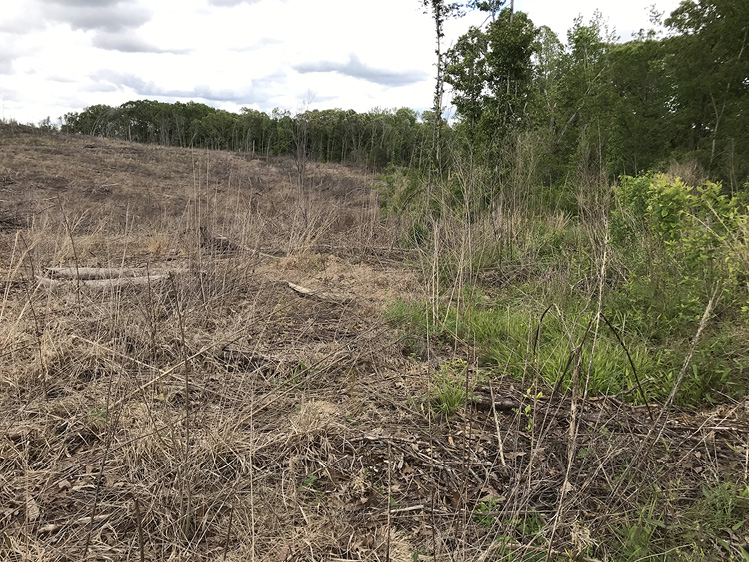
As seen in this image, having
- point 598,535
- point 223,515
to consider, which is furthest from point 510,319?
point 223,515

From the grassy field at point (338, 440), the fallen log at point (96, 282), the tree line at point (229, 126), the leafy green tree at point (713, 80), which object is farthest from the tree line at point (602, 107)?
the tree line at point (229, 126)

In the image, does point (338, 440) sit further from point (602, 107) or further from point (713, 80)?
point (602, 107)

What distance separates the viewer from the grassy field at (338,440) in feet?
5.06

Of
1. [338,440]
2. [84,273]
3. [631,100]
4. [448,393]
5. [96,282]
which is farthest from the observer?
[631,100]

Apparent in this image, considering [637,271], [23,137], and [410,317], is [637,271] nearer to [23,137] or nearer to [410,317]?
[410,317]

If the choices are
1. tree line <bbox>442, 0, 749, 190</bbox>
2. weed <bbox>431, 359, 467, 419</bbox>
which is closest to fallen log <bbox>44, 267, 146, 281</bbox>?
weed <bbox>431, 359, 467, 419</bbox>

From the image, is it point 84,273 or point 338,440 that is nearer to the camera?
point 338,440

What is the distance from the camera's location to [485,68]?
23.7 ft

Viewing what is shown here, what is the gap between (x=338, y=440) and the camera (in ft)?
6.93

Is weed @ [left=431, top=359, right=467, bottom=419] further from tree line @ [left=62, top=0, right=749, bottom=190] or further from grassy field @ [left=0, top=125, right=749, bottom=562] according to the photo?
tree line @ [left=62, top=0, right=749, bottom=190]

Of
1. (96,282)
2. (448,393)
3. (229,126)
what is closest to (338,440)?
(448,393)

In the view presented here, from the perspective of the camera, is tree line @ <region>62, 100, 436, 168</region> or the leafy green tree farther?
tree line @ <region>62, 100, 436, 168</region>

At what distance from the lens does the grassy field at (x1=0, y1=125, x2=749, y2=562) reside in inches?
60.7

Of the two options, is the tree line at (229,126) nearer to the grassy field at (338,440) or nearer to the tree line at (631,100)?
the tree line at (631,100)
